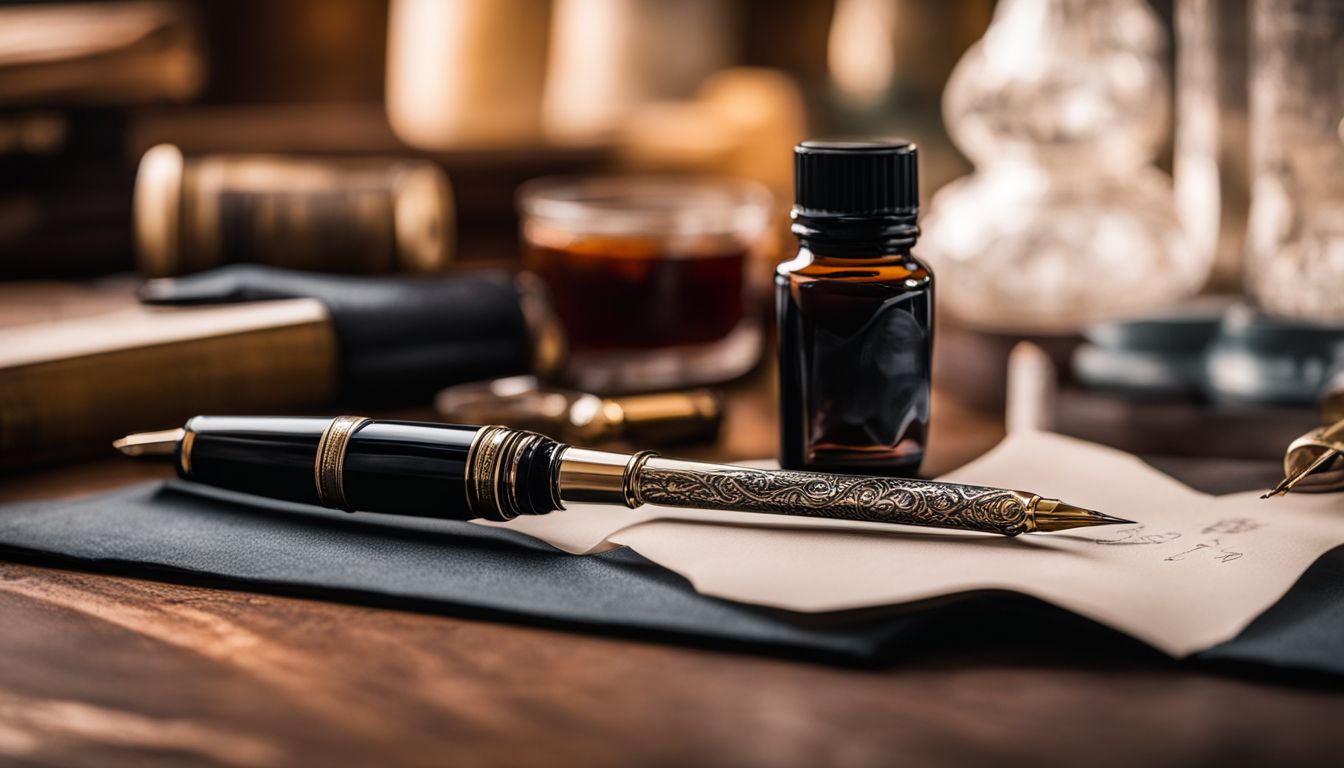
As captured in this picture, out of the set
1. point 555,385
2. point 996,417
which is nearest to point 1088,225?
point 996,417

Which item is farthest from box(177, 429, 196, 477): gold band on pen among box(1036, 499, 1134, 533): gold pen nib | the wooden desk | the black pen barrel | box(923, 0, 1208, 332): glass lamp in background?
box(923, 0, 1208, 332): glass lamp in background

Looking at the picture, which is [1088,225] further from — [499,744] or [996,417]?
[499,744]

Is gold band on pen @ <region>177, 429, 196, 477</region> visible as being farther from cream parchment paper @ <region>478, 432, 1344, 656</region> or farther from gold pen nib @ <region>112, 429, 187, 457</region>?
cream parchment paper @ <region>478, 432, 1344, 656</region>

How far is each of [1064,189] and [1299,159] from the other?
0.19 metres

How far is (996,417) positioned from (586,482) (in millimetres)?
540

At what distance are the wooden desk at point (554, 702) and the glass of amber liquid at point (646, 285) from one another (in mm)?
592

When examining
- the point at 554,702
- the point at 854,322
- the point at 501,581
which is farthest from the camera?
the point at 854,322

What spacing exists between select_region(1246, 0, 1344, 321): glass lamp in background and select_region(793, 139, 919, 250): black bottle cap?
1.59ft

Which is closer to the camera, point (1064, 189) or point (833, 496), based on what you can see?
point (833, 496)

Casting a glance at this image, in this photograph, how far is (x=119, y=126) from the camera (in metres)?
1.67

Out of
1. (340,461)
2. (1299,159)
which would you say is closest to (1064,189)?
(1299,159)

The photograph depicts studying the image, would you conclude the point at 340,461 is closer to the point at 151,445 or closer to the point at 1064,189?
the point at 151,445

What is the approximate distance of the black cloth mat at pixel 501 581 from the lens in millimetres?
563

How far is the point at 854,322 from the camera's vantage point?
739mm
